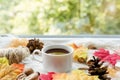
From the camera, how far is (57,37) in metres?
1.09

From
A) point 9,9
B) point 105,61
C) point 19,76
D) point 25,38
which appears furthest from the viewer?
point 9,9

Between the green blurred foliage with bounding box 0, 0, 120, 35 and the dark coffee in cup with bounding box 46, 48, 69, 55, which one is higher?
the green blurred foliage with bounding box 0, 0, 120, 35

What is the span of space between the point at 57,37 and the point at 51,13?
31.9 inches

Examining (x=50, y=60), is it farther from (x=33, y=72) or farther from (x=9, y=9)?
(x=9, y=9)

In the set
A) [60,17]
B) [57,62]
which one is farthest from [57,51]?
[60,17]

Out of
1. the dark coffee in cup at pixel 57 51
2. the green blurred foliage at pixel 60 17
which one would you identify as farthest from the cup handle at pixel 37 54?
the green blurred foliage at pixel 60 17

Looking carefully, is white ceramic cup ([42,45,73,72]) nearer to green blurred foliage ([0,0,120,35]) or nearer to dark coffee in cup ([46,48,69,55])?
dark coffee in cup ([46,48,69,55])

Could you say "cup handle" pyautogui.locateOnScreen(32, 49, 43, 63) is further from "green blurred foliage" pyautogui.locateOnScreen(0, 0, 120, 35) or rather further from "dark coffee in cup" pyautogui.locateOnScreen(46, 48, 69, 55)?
"green blurred foliage" pyautogui.locateOnScreen(0, 0, 120, 35)

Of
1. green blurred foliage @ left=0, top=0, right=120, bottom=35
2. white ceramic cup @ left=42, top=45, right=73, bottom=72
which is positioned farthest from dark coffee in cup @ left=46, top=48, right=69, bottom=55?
green blurred foliage @ left=0, top=0, right=120, bottom=35

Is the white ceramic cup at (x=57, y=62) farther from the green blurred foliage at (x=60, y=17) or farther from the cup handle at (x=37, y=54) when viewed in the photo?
the green blurred foliage at (x=60, y=17)

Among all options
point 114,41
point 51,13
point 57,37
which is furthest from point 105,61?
point 51,13

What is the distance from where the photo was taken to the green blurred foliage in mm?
1814

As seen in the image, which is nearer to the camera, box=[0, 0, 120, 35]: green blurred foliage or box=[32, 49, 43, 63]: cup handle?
box=[32, 49, 43, 63]: cup handle

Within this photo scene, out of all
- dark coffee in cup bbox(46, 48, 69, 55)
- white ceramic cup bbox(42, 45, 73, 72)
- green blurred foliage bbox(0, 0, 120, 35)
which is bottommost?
white ceramic cup bbox(42, 45, 73, 72)
